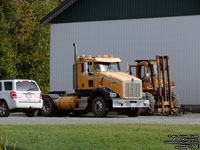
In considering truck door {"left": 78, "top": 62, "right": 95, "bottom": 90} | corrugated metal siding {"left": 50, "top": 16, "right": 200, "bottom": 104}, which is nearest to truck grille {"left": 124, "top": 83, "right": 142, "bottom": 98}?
truck door {"left": 78, "top": 62, "right": 95, "bottom": 90}

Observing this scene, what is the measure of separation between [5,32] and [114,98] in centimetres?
2674

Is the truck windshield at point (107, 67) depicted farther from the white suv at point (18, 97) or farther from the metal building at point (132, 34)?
the metal building at point (132, 34)

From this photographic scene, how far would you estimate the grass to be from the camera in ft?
45.0

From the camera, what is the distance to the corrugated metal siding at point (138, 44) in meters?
37.1

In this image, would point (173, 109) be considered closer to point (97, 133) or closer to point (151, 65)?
point (151, 65)

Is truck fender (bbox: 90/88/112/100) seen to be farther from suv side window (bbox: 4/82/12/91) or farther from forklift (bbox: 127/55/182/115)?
suv side window (bbox: 4/82/12/91)

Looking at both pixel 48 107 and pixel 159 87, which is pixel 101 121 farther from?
pixel 48 107

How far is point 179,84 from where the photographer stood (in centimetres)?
3747

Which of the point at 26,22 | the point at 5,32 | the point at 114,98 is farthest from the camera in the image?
the point at 26,22

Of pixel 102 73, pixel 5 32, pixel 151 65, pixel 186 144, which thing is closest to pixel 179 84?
pixel 151 65

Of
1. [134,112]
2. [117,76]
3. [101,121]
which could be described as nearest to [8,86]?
[117,76]

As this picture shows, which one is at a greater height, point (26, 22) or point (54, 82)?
point (26, 22)

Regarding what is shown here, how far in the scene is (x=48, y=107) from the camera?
31.1m

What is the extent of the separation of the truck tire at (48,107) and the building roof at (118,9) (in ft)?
36.8
